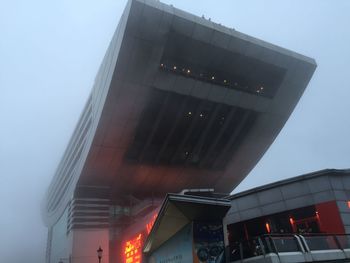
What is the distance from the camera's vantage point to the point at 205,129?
3847cm

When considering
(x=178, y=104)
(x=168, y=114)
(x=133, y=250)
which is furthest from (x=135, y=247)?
(x=178, y=104)

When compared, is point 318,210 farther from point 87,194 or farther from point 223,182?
point 87,194

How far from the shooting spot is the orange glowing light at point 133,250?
1228 inches

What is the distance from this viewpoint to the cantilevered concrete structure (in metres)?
30.9

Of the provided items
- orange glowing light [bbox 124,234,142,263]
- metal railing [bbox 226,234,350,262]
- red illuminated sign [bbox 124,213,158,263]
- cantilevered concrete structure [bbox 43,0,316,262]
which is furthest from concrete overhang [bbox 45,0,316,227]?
metal railing [bbox 226,234,350,262]

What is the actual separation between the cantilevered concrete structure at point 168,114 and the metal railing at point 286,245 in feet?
62.4

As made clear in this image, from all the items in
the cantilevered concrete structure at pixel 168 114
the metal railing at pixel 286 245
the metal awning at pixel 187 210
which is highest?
the cantilevered concrete structure at pixel 168 114

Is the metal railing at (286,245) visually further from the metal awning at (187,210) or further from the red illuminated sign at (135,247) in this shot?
the red illuminated sign at (135,247)

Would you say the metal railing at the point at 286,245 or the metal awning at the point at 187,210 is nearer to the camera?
the metal railing at the point at 286,245

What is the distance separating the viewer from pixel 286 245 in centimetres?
1520

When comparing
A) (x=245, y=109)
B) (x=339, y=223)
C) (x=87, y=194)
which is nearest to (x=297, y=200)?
(x=339, y=223)

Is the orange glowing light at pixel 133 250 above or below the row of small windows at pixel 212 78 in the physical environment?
below

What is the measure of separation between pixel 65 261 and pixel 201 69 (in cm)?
2515

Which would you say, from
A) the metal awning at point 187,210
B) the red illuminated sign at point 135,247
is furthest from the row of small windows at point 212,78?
the metal awning at point 187,210
